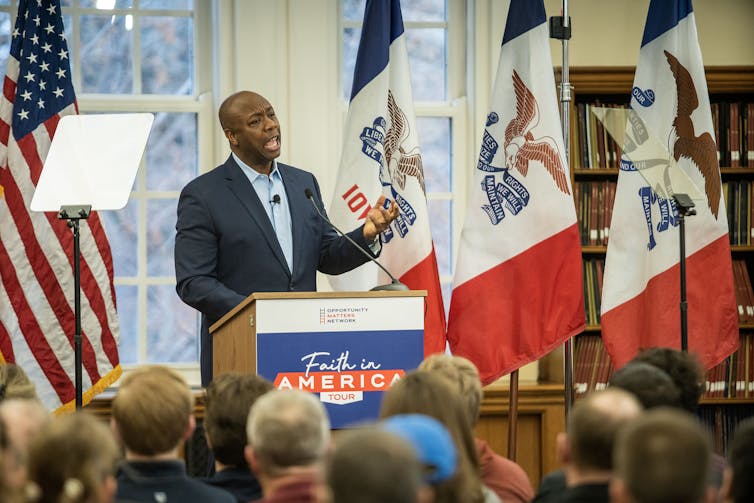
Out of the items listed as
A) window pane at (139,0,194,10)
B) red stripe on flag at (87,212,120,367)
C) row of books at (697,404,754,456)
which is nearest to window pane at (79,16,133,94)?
window pane at (139,0,194,10)

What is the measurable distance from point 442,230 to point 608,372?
3.58 feet

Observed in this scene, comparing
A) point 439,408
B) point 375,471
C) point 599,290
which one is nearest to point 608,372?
point 599,290

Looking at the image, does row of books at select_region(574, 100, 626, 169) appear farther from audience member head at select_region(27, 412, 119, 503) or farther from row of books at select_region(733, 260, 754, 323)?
audience member head at select_region(27, 412, 119, 503)

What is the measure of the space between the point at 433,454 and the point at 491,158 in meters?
3.40

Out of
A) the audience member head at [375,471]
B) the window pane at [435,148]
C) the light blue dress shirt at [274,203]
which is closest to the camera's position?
the audience member head at [375,471]

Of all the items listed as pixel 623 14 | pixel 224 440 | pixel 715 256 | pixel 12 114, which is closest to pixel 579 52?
pixel 623 14

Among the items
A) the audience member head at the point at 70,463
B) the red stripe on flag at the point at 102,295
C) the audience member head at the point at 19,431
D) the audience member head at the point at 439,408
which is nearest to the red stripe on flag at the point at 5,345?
the red stripe on flag at the point at 102,295

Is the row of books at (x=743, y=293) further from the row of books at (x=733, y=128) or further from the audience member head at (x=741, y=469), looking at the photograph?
the audience member head at (x=741, y=469)

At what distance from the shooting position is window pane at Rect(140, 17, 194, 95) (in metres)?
6.30

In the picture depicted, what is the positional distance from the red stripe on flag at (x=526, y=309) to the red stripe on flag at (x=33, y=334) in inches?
68.1

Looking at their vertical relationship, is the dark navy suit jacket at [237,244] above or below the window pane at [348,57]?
below

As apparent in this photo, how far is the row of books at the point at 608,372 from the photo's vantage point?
6191 mm

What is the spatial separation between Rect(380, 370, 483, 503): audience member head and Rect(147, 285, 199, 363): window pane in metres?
3.68

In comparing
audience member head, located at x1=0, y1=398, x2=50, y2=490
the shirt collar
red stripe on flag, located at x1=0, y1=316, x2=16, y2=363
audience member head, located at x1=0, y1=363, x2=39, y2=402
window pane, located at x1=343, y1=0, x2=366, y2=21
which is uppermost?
window pane, located at x1=343, y1=0, x2=366, y2=21
